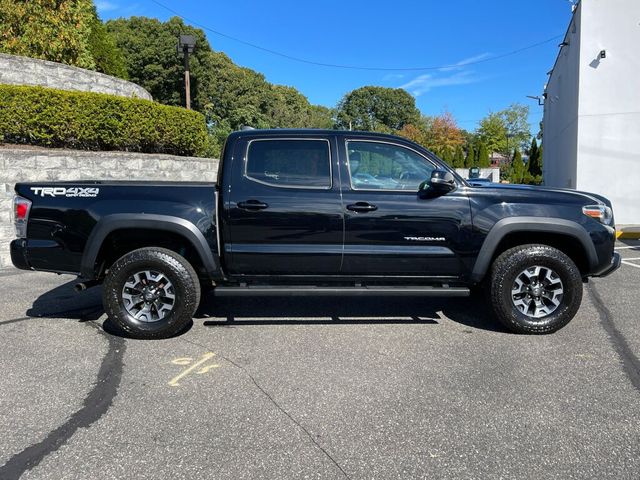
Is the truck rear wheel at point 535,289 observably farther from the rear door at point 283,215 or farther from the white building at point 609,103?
the white building at point 609,103

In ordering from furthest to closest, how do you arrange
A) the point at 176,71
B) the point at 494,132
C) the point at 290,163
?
the point at 494,132, the point at 176,71, the point at 290,163

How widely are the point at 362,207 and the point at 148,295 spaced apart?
215 centimetres

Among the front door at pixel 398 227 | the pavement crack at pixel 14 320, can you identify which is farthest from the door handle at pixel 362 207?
the pavement crack at pixel 14 320

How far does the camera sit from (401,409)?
3.15 metres

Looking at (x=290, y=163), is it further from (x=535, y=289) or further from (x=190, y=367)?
(x=535, y=289)

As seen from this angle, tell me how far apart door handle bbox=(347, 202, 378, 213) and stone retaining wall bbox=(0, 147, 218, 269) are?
258 inches

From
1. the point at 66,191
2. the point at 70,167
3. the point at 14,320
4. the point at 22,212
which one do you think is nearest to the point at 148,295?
the point at 66,191

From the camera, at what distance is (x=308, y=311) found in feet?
17.4

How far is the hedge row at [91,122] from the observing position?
878 centimetres

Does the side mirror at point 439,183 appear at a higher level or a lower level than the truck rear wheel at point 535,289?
higher

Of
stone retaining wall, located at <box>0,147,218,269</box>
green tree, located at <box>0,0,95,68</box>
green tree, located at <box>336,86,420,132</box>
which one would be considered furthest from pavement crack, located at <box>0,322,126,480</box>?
green tree, located at <box>336,86,420,132</box>

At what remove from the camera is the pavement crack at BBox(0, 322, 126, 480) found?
255cm

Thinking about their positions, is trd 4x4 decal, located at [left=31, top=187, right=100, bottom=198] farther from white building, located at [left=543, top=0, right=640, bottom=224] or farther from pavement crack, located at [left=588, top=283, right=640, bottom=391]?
white building, located at [left=543, top=0, right=640, bottom=224]

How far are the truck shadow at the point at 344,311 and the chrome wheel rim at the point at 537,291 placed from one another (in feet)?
1.16
